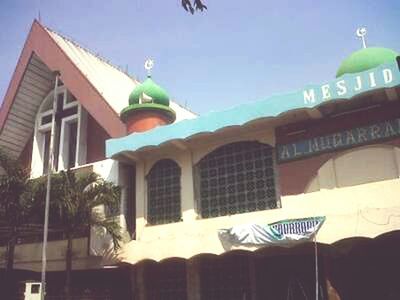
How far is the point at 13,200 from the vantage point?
15141 millimetres

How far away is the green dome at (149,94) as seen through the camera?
19172mm

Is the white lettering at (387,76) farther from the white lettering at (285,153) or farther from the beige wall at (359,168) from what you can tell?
the white lettering at (285,153)

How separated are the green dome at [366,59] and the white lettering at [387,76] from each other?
208 centimetres

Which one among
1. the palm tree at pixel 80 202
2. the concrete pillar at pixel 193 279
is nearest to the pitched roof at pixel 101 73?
the palm tree at pixel 80 202

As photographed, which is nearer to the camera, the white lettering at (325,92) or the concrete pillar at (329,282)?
the concrete pillar at (329,282)

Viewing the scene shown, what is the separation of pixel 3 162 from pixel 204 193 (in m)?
7.06

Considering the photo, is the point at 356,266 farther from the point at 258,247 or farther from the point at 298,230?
the point at 258,247

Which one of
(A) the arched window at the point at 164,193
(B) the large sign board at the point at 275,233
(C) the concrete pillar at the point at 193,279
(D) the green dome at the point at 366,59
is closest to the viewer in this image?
(B) the large sign board at the point at 275,233

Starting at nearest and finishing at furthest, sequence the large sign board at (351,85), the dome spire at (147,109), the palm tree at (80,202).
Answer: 1. the large sign board at (351,85)
2. the palm tree at (80,202)
3. the dome spire at (147,109)

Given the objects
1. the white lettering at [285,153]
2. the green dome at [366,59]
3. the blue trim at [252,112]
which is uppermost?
the green dome at [366,59]

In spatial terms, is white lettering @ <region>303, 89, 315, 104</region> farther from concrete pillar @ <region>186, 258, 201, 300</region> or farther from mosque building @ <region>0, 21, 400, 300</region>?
concrete pillar @ <region>186, 258, 201, 300</region>

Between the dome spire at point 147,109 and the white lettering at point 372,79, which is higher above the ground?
the dome spire at point 147,109

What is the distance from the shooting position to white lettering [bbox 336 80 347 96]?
515 inches

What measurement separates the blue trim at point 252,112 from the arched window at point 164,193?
1256 mm
